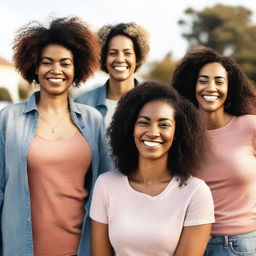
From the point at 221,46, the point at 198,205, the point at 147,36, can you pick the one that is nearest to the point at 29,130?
the point at 198,205

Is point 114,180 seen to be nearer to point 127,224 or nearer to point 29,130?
point 127,224

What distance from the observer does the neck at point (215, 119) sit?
3.93 metres

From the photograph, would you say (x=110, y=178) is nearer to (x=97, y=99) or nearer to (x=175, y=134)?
(x=175, y=134)

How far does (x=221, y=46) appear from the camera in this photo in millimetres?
45312

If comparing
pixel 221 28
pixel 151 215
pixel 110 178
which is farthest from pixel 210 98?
pixel 221 28

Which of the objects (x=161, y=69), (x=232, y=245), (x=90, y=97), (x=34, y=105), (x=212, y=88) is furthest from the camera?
(x=161, y=69)

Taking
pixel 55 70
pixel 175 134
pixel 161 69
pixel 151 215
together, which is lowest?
pixel 161 69

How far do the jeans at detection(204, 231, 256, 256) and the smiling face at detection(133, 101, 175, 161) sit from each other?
2.36 ft

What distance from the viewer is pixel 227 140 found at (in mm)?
3766

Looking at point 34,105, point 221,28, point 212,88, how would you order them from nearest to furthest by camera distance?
point 34,105, point 212,88, point 221,28

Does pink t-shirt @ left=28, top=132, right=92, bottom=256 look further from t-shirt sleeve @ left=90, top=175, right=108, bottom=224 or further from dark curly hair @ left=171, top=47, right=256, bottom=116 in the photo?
dark curly hair @ left=171, top=47, right=256, bottom=116

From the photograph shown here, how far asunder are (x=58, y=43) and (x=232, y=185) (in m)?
1.56

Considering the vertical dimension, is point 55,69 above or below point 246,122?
above

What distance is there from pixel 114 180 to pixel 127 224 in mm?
323
